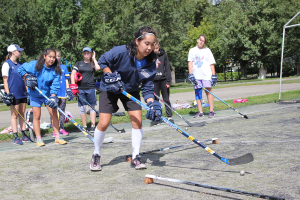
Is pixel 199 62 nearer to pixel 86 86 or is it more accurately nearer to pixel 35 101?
pixel 86 86

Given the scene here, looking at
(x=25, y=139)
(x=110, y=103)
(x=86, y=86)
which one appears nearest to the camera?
(x=110, y=103)

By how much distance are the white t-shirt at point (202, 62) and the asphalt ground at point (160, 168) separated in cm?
246

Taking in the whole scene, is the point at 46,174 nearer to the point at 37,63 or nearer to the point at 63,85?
the point at 37,63

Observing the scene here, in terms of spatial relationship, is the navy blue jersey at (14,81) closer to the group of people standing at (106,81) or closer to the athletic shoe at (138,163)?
the group of people standing at (106,81)

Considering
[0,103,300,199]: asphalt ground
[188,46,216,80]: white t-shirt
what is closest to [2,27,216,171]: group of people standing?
[188,46,216,80]: white t-shirt

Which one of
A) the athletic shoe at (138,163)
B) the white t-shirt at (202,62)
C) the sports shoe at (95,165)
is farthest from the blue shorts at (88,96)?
the athletic shoe at (138,163)

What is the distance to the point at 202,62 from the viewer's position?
8.98 m

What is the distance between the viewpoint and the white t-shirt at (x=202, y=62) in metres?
8.98

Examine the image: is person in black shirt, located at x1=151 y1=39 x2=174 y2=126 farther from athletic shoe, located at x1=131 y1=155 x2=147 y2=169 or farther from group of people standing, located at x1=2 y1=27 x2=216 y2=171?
athletic shoe, located at x1=131 y1=155 x2=147 y2=169

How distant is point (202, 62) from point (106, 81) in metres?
5.30

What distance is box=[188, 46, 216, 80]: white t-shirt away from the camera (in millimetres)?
8984

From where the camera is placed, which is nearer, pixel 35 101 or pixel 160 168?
pixel 160 168

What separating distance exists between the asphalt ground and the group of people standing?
396mm

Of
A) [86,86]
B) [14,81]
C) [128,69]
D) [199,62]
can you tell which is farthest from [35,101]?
[199,62]
